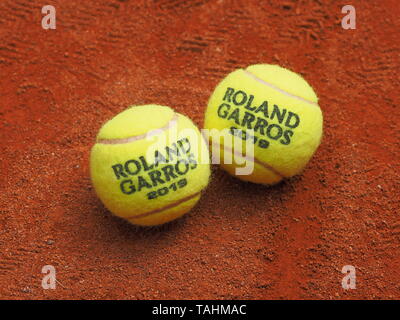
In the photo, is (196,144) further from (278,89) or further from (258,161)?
(278,89)

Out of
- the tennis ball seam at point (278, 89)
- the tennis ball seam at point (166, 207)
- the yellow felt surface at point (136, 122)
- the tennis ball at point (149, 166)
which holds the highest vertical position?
the tennis ball seam at point (278, 89)

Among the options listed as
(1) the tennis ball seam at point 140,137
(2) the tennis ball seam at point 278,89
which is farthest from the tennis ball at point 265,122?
(1) the tennis ball seam at point 140,137

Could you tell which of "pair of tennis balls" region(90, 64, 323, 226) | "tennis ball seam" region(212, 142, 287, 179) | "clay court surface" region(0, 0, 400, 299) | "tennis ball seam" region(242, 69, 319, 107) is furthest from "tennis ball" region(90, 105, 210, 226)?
"tennis ball seam" region(242, 69, 319, 107)

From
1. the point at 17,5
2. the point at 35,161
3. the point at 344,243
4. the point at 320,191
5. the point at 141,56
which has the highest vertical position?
the point at 17,5

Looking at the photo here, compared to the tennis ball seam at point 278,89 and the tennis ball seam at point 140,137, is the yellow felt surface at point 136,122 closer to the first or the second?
the tennis ball seam at point 140,137

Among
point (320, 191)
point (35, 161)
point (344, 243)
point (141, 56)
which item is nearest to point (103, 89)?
point (141, 56)

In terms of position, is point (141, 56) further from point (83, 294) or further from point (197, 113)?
point (83, 294)

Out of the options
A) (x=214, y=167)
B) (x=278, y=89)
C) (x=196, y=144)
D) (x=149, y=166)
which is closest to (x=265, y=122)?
(x=278, y=89)
